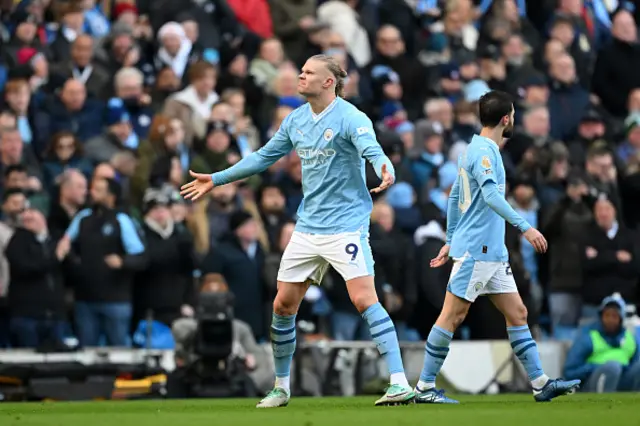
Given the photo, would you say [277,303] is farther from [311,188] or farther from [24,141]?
Result: [24,141]

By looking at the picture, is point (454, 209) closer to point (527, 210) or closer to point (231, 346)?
point (231, 346)

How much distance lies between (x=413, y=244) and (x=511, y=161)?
2.99 m

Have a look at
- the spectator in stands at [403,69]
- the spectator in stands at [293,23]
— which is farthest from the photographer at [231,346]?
the spectator in stands at [403,69]

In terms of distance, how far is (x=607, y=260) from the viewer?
20094 mm

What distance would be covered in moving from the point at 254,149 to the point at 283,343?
8519 mm

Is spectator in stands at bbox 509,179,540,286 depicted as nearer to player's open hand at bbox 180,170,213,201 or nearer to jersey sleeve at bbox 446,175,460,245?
jersey sleeve at bbox 446,175,460,245

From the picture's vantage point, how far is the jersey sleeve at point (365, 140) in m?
11.9

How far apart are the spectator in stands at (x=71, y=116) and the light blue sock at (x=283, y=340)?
7771mm

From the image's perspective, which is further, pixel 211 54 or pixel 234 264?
pixel 211 54

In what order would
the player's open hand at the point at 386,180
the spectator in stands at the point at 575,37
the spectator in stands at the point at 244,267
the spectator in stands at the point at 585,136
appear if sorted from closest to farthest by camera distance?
the player's open hand at the point at 386,180 < the spectator in stands at the point at 244,267 < the spectator in stands at the point at 585,136 < the spectator in stands at the point at 575,37

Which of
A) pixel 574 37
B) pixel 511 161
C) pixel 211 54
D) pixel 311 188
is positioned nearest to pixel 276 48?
pixel 211 54

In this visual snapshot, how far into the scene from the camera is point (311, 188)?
1249cm

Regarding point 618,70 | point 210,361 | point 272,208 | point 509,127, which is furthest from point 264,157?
point 618,70

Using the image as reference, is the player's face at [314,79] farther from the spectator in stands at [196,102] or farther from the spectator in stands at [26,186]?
the spectator in stands at [196,102]
